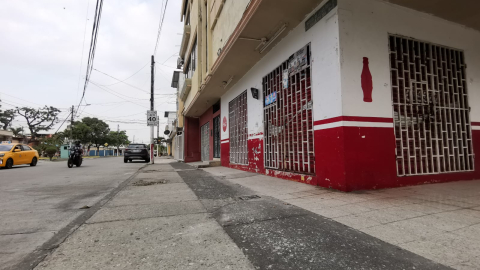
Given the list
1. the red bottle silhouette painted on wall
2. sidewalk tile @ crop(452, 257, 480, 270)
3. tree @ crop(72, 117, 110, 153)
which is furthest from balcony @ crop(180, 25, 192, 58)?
tree @ crop(72, 117, 110, 153)

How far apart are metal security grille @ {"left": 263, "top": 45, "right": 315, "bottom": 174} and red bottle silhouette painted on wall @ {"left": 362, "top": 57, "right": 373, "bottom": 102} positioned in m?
1.09

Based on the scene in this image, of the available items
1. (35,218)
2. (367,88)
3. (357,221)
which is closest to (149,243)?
(35,218)

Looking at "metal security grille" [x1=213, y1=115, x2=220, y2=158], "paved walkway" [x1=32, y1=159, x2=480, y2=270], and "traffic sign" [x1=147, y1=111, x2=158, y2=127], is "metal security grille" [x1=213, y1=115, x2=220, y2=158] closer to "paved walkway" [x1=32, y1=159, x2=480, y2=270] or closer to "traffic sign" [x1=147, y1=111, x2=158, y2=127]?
"traffic sign" [x1=147, y1=111, x2=158, y2=127]

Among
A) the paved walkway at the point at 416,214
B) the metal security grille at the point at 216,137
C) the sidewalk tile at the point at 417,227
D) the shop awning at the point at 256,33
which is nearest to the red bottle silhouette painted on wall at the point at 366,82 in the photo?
the shop awning at the point at 256,33

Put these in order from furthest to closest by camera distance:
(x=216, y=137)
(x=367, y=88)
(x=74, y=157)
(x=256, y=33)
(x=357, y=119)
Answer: (x=216, y=137)
(x=74, y=157)
(x=256, y=33)
(x=367, y=88)
(x=357, y=119)

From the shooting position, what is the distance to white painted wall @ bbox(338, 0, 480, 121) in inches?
172

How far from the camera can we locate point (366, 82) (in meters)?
4.50

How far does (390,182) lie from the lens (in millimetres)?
4539

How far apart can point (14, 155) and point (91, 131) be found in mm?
38045

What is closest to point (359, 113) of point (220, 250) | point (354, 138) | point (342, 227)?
point (354, 138)

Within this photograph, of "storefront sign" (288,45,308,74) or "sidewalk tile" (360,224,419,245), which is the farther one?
"storefront sign" (288,45,308,74)

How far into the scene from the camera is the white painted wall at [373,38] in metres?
4.38

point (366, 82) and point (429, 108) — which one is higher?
point (366, 82)

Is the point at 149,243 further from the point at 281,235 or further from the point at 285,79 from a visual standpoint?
the point at 285,79
